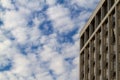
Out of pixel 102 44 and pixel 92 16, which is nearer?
pixel 102 44

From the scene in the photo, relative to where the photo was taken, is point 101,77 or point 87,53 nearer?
point 101,77

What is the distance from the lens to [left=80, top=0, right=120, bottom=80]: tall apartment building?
3258 inches

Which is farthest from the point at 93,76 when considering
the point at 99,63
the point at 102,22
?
the point at 102,22

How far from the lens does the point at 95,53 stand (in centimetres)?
9381

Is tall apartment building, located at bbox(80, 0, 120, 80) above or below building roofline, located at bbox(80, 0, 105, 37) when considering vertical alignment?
below

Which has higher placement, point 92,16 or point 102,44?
point 92,16

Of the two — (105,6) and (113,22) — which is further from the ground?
(105,6)

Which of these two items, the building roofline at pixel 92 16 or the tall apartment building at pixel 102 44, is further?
the building roofline at pixel 92 16

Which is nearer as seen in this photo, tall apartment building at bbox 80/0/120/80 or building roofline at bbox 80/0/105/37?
tall apartment building at bbox 80/0/120/80

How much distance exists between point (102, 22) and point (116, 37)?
378 inches

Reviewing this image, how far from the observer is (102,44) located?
3529 inches

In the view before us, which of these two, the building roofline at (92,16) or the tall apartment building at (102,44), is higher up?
the building roofline at (92,16)

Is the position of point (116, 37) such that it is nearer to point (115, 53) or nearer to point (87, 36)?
point (115, 53)

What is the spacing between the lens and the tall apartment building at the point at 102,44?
8275cm
